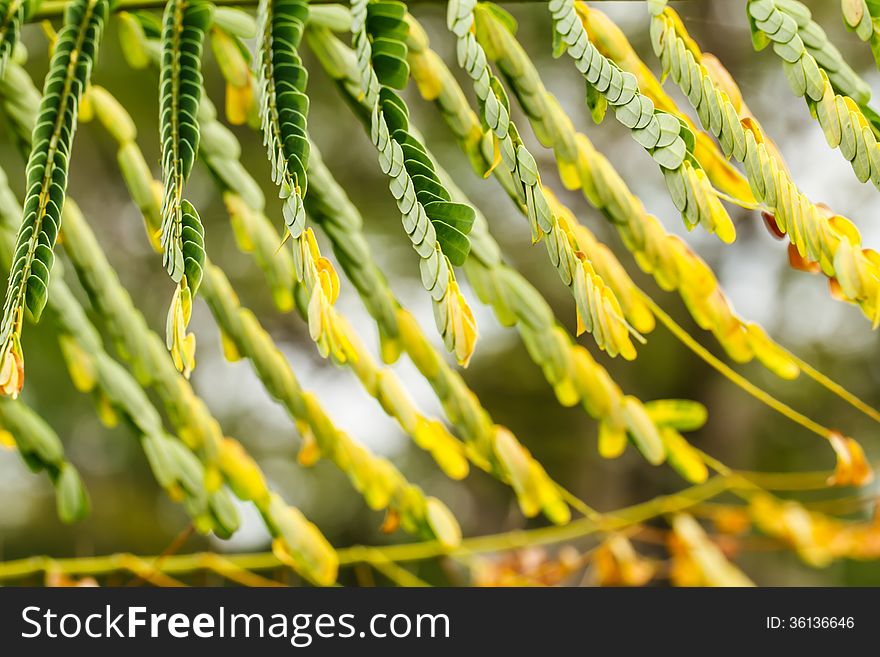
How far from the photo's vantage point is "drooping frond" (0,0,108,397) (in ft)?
1.03

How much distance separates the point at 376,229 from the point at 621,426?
2.07 m

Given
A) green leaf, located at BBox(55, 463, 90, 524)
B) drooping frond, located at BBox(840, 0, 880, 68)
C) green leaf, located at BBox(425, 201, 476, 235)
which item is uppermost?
drooping frond, located at BBox(840, 0, 880, 68)

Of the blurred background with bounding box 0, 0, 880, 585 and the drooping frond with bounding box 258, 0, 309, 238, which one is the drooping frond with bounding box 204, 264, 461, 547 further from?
the blurred background with bounding box 0, 0, 880, 585

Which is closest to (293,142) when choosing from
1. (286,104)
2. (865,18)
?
(286,104)

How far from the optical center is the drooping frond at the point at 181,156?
30cm

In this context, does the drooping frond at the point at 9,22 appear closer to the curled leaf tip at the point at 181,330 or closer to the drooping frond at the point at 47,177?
the drooping frond at the point at 47,177

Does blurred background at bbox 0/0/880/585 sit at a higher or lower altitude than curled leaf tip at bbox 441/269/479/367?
higher

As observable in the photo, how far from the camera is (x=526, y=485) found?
575 millimetres

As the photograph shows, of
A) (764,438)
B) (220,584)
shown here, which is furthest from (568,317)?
(220,584)

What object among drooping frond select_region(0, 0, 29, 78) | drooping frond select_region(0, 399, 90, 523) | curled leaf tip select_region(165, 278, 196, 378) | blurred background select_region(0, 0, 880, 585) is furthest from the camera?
blurred background select_region(0, 0, 880, 585)

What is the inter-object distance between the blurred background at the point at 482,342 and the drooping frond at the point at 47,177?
124cm

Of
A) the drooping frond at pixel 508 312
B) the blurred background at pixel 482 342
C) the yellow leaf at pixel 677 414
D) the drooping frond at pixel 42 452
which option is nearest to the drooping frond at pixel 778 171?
the drooping frond at pixel 508 312

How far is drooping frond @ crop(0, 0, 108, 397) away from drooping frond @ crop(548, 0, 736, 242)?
22cm

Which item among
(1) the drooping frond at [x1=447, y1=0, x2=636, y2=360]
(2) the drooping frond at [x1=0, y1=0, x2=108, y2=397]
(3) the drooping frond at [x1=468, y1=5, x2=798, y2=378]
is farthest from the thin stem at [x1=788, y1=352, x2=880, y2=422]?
(2) the drooping frond at [x1=0, y1=0, x2=108, y2=397]
